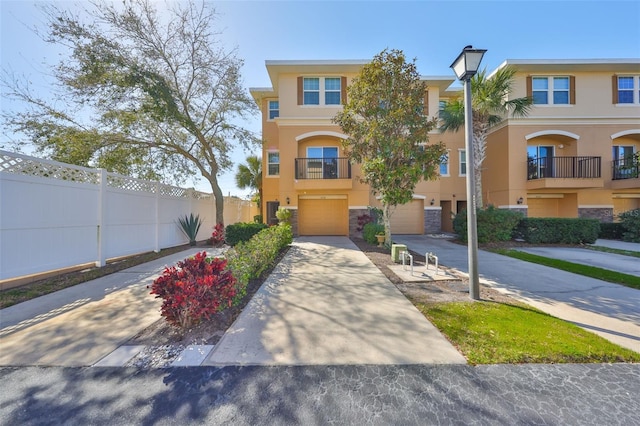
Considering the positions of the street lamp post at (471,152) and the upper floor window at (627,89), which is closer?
the street lamp post at (471,152)

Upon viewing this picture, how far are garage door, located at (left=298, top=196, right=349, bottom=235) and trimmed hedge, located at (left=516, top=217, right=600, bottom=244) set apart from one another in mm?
8849

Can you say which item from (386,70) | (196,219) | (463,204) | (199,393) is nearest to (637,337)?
(199,393)

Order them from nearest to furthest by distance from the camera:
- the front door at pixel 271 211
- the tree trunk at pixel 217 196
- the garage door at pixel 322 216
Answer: the tree trunk at pixel 217 196
the garage door at pixel 322 216
the front door at pixel 271 211

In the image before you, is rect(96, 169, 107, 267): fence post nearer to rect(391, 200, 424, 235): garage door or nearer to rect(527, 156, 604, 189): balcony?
rect(391, 200, 424, 235): garage door

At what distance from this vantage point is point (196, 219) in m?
10.9

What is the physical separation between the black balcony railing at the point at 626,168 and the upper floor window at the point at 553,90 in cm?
432

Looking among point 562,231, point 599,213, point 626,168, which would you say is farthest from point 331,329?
point 626,168

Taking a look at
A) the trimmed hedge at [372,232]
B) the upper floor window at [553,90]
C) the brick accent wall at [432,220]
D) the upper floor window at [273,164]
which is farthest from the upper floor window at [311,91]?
the upper floor window at [553,90]

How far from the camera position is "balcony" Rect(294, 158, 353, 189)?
12086 mm

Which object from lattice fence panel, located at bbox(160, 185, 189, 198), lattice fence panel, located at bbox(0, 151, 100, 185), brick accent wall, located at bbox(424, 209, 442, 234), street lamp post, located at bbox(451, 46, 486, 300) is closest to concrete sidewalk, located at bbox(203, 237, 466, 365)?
street lamp post, located at bbox(451, 46, 486, 300)

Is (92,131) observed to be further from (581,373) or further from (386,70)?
(581,373)

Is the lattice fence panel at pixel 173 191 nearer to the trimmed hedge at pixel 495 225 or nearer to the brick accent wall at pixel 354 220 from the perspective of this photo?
the brick accent wall at pixel 354 220

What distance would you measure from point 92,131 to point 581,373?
552 inches

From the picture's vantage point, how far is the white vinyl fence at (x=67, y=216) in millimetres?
4629
